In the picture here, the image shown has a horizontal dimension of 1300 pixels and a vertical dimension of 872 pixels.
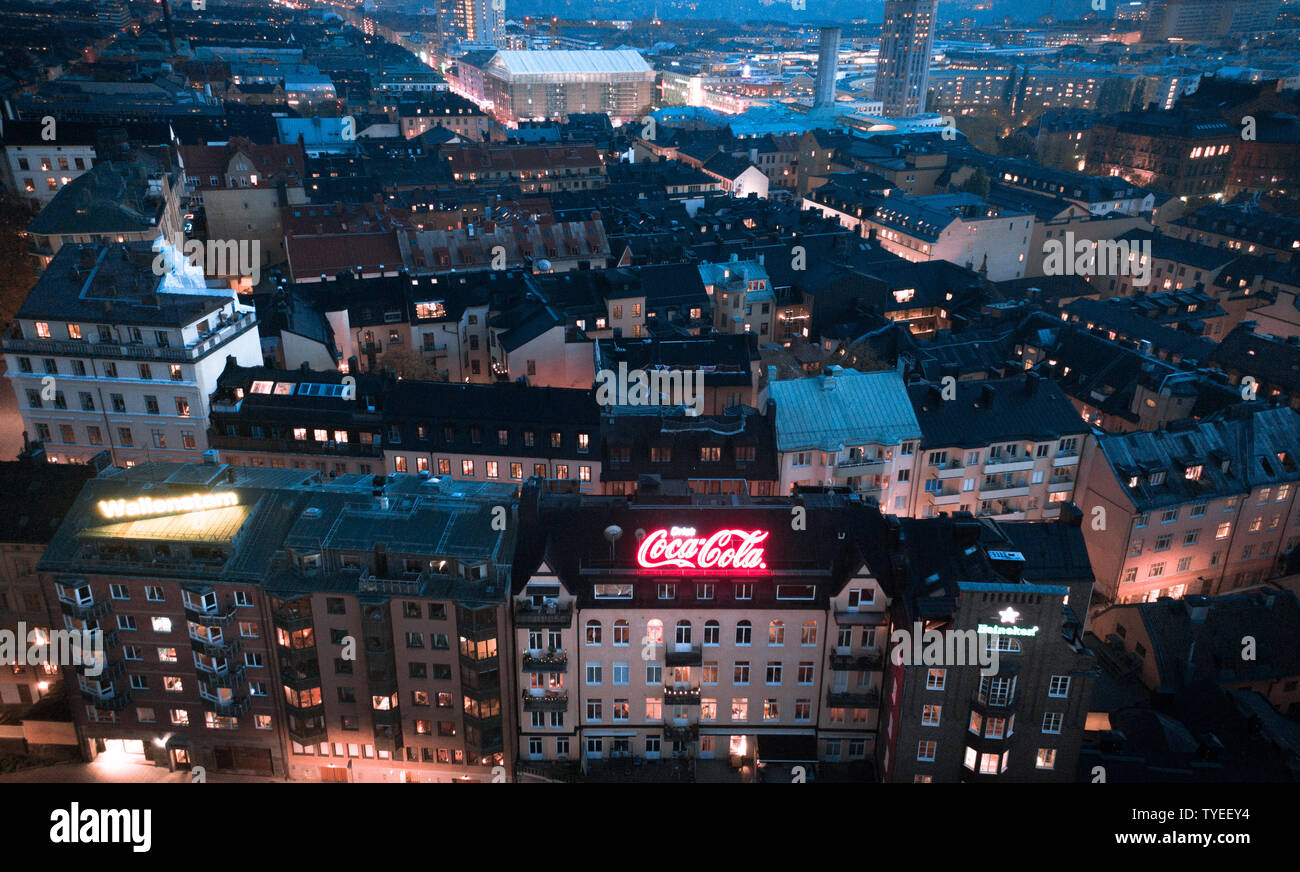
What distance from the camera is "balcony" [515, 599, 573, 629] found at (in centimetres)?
4509

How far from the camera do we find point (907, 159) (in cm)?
18425

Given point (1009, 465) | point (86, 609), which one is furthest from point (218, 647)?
point (1009, 465)

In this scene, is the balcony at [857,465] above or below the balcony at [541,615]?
below

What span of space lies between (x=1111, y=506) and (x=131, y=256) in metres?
74.2

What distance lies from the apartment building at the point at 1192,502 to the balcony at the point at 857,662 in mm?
27198

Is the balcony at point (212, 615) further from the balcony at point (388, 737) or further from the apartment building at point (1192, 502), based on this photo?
the apartment building at point (1192, 502)

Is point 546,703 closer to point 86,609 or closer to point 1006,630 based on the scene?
point 1006,630

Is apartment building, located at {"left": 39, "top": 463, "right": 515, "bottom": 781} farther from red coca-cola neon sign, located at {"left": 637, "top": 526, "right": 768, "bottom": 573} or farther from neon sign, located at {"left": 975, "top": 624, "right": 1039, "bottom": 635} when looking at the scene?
neon sign, located at {"left": 975, "top": 624, "right": 1039, "bottom": 635}

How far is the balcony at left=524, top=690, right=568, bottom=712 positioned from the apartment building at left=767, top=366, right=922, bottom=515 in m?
24.3

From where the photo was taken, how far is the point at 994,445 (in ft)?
217

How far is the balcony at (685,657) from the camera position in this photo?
46031 mm

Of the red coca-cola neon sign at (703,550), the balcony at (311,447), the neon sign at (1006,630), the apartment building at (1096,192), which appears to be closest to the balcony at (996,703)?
the neon sign at (1006,630)

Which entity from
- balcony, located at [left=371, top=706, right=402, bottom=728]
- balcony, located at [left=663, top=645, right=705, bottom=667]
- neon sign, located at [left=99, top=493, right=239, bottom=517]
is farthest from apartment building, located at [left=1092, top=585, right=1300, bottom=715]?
neon sign, located at [left=99, top=493, right=239, bottom=517]
